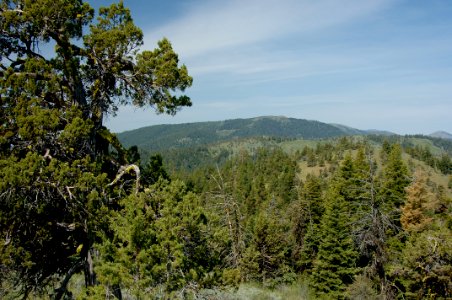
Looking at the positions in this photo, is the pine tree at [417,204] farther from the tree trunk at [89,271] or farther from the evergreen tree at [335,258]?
the tree trunk at [89,271]

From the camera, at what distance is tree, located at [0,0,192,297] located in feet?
33.6

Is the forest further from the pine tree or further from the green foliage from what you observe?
the pine tree

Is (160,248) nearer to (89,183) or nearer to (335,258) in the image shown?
(89,183)

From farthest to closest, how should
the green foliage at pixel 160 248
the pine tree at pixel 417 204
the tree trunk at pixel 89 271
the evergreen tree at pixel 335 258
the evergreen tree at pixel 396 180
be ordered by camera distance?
1. the evergreen tree at pixel 396 180
2. the pine tree at pixel 417 204
3. the evergreen tree at pixel 335 258
4. the tree trunk at pixel 89 271
5. the green foliage at pixel 160 248

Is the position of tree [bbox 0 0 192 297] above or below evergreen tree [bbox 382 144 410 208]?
above

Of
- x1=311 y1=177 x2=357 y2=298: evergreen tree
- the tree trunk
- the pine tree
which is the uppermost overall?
the tree trunk

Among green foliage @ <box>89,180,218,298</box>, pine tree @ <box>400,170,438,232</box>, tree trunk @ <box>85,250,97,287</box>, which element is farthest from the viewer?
pine tree @ <box>400,170,438,232</box>

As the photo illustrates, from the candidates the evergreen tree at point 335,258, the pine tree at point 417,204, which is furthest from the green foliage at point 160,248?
the pine tree at point 417,204

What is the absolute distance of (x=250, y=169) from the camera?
412ft

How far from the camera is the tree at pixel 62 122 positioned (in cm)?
1023

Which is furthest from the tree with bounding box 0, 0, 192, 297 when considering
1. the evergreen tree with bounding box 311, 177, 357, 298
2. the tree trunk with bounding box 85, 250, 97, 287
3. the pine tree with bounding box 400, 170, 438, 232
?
the pine tree with bounding box 400, 170, 438, 232

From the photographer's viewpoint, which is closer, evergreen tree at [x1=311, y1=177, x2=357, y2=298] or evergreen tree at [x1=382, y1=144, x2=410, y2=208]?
evergreen tree at [x1=311, y1=177, x2=357, y2=298]

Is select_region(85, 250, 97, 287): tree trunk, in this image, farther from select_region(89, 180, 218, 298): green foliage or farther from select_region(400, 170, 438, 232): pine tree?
select_region(400, 170, 438, 232): pine tree

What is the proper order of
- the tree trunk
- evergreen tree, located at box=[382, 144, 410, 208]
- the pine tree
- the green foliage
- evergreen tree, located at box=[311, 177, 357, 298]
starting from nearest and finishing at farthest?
Answer: the green foliage < the tree trunk < evergreen tree, located at box=[311, 177, 357, 298] < the pine tree < evergreen tree, located at box=[382, 144, 410, 208]
